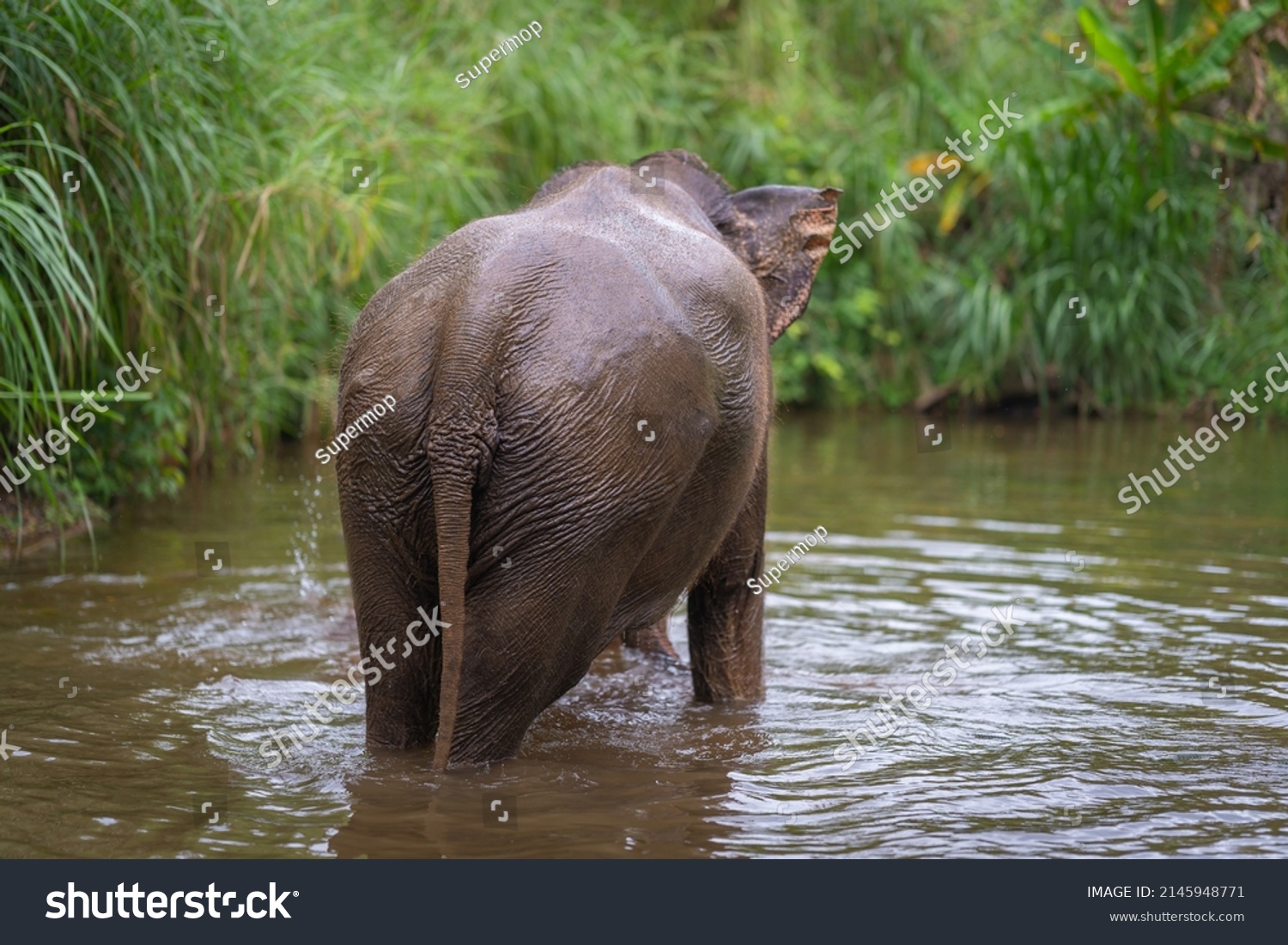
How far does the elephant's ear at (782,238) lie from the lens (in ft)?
16.7

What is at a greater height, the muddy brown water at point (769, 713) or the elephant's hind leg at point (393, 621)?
the elephant's hind leg at point (393, 621)

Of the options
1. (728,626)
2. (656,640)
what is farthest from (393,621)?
(656,640)

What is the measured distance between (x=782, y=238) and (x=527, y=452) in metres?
1.96

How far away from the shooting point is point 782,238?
201 inches

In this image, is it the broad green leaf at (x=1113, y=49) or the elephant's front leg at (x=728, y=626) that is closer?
the elephant's front leg at (x=728, y=626)

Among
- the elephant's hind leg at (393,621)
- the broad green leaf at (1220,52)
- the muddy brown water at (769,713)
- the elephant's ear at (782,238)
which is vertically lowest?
the muddy brown water at (769,713)

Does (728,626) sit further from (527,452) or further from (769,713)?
(527,452)

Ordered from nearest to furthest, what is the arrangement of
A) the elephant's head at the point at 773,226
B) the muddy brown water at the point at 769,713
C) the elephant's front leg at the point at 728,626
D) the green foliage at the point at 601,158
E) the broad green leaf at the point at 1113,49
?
the muddy brown water at the point at 769,713 < the elephant's front leg at the point at 728,626 < the elephant's head at the point at 773,226 < the green foliage at the point at 601,158 < the broad green leaf at the point at 1113,49

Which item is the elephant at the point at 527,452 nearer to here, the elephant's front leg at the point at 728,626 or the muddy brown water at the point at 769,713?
the muddy brown water at the point at 769,713

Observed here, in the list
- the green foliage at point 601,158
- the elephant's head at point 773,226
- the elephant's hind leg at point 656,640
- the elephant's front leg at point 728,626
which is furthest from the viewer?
the green foliage at point 601,158

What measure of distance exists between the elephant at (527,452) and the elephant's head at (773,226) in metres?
1.09

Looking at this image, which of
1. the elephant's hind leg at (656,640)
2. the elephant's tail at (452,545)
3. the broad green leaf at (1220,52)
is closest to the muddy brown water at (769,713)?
A: the elephant's hind leg at (656,640)

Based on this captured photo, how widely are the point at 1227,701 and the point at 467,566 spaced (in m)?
2.60

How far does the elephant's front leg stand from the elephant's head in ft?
2.46
